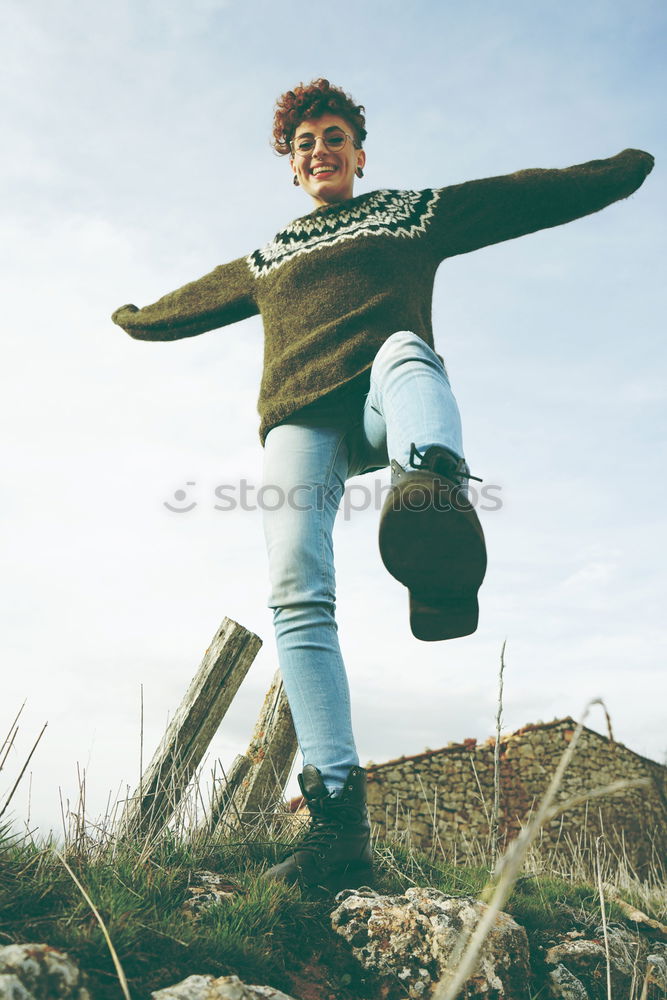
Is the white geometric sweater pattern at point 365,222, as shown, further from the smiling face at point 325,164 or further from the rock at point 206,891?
the rock at point 206,891

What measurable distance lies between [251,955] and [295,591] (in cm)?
104

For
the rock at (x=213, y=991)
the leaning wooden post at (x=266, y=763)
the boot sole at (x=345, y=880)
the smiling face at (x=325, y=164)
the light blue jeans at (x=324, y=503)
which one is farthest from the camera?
the leaning wooden post at (x=266, y=763)

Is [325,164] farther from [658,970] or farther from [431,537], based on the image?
[658,970]

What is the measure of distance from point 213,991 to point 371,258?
233 cm

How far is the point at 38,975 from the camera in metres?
1.38

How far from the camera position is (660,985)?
2.30 m

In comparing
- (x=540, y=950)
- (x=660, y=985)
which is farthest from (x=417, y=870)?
(x=660, y=985)

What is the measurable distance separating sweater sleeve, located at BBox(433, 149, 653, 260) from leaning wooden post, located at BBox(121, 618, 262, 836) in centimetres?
196

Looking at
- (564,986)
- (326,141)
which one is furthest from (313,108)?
(564,986)

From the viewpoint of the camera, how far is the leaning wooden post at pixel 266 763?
11.4ft

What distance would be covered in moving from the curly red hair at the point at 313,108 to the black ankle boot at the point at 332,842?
8.51 feet

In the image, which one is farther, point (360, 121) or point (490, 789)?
point (490, 789)

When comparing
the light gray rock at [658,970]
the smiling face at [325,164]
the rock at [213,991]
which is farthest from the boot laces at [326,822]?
the smiling face at [325,164]

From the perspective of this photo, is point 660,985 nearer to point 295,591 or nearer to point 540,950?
point 540,950
